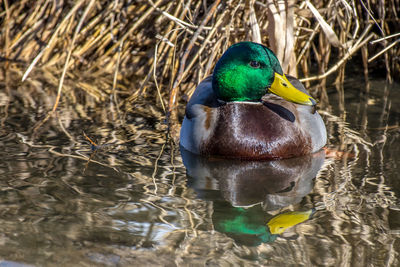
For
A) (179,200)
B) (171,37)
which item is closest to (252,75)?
(179,200)

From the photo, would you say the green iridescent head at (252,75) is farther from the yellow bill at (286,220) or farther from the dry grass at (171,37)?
the yellow bill at (286,220)

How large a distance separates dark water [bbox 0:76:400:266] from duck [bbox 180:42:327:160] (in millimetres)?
99

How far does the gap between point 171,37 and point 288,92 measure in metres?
1.68

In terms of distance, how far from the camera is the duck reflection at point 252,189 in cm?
297

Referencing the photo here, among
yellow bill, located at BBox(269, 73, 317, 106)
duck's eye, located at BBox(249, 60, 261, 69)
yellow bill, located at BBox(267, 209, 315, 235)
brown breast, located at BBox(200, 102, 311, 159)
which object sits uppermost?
duck's eye, located at BBox(249, 60, 261, 69)

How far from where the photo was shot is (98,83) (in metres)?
6.13

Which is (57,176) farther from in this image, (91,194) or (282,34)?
(282,34)

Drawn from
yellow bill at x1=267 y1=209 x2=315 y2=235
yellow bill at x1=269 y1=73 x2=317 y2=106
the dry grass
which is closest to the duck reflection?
yellow bill at x1=267 y1=209 x2=315 y2=235

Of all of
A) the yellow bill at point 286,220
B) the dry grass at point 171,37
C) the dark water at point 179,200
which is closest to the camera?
the dark water at point 179,200

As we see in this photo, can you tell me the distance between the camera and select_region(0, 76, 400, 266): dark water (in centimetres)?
267

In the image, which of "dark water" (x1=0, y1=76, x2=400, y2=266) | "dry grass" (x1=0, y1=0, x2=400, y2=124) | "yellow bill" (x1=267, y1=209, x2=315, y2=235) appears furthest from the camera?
"dry grass" (x1=0, y1=0, x2=400, y2=124)

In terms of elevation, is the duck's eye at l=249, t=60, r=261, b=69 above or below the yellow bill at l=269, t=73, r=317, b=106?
above

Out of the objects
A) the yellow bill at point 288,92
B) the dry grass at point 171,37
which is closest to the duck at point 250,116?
the yellow bill at point 288,92

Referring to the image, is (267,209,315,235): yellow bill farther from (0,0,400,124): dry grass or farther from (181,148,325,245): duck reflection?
(0,0,400,124): dry grass
